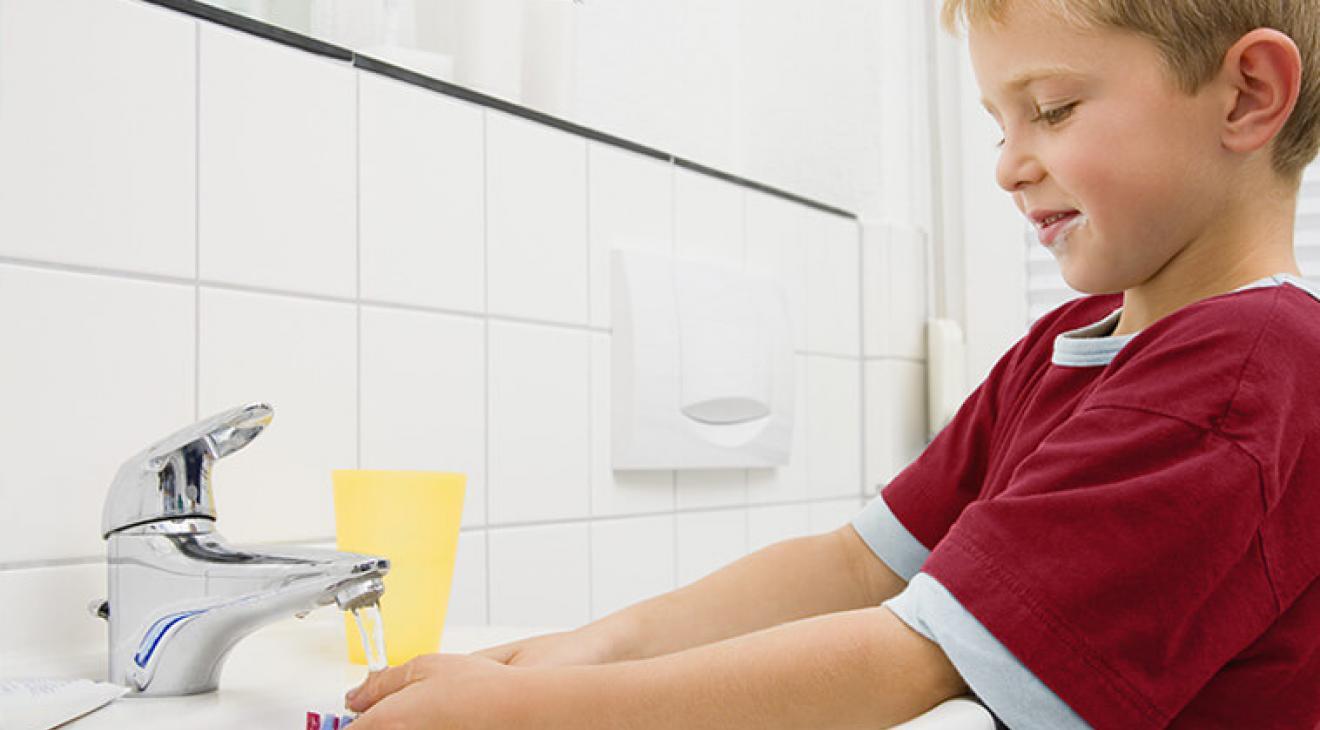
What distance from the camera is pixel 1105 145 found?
2.72 feet

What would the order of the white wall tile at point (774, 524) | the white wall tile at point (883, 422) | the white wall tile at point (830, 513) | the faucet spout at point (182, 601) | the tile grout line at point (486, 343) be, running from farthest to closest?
the white wall tile at point (883, 422) < the white wall tile at point (830, 513) < the white wall tile at point (774, 524) < the tile grout line at point (486, 343) < the faucet spout at point (182, 601)

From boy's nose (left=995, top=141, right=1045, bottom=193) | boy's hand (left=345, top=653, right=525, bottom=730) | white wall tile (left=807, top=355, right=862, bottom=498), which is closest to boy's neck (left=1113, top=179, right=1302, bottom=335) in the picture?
boy's nose (left=995, top=141, right=1045, bottom=193)

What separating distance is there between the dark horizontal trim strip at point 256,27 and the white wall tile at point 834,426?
0.85 meters

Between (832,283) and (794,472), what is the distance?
28 centimetres

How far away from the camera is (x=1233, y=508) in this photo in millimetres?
699

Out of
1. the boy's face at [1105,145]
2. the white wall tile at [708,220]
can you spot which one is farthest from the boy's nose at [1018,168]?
the white wall tile at [708,220]

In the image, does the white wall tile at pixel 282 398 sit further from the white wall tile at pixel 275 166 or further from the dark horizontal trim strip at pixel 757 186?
the dark horizontal trim strip at pixel 757 186

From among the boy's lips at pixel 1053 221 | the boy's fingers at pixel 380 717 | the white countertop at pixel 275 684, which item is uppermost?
the boy's lips at pixel 1053 221

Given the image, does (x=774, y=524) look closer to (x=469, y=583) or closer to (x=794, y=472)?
(x=794, y=472)

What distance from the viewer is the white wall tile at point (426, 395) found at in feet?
3.66

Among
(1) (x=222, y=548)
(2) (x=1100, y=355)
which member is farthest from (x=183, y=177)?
(2) (x=1100, y=355)

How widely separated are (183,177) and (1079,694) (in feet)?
2.25

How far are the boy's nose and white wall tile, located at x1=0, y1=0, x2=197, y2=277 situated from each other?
0.56 meters

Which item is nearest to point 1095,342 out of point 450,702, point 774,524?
point 450,702
